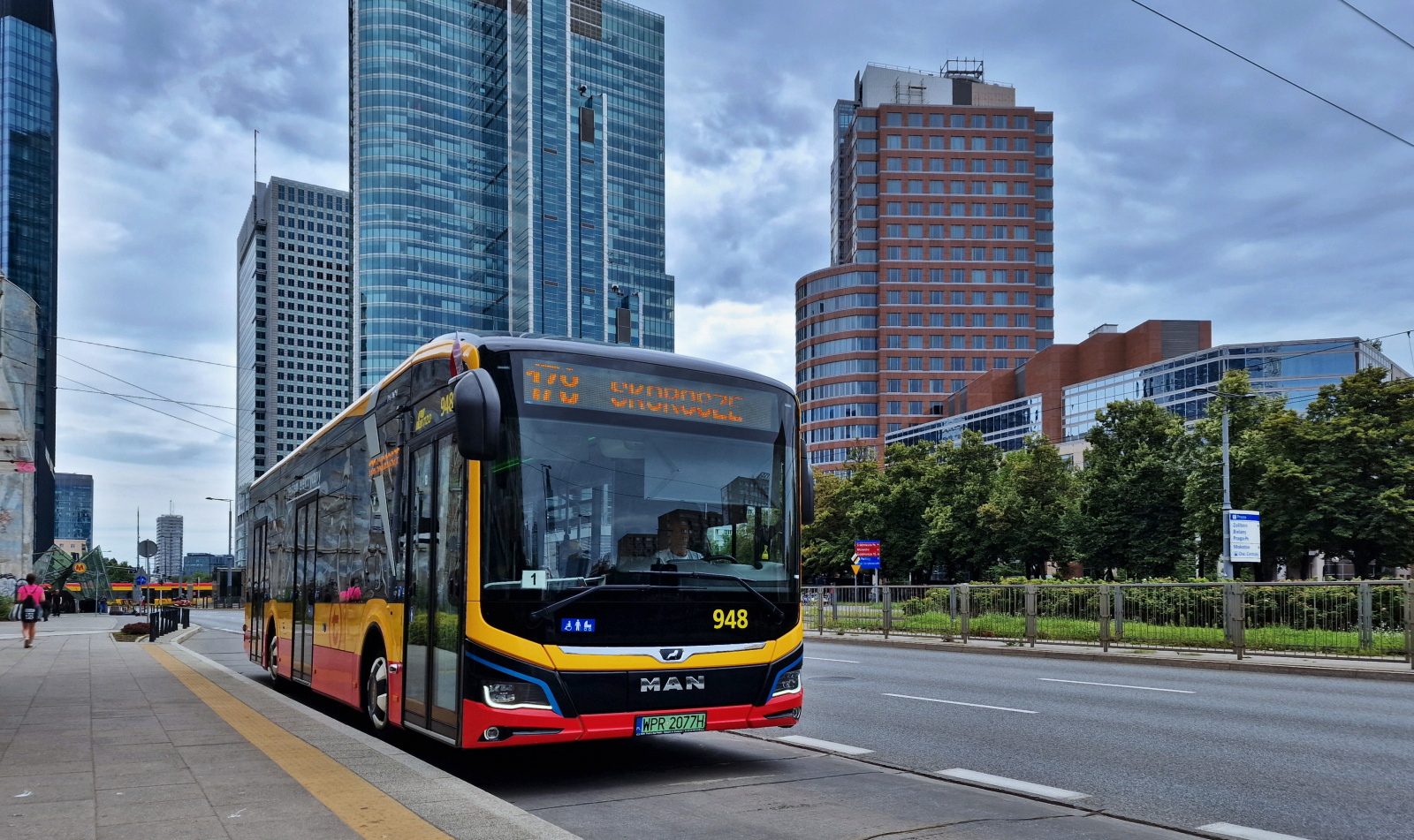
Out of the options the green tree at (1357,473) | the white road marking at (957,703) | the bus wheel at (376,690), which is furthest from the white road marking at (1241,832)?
the green tree at (1357,473)

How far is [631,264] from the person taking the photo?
533ft

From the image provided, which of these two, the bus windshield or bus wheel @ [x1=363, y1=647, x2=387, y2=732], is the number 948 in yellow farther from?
bus wheel @ [x1=363, y1=647, x2=387, y2=732]

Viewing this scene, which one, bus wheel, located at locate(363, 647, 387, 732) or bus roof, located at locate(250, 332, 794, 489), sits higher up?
bus roof, located at locate(250, 332, 794, 489)

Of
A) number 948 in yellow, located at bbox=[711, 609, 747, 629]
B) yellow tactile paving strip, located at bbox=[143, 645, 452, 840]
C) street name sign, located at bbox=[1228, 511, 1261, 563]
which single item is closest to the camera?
yellow tactile paving strip, located at bbox=[143, 645, 452, 840]

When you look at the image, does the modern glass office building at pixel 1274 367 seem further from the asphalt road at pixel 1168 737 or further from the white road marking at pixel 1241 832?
the white road marking at pixel 1241 832

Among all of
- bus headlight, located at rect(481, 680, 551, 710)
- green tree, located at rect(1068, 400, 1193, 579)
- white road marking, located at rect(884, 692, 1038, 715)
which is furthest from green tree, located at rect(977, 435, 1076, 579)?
bus headlight, located at rect(481, 680, 551, 710)

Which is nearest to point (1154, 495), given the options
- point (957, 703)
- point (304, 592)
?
point (957, 703)

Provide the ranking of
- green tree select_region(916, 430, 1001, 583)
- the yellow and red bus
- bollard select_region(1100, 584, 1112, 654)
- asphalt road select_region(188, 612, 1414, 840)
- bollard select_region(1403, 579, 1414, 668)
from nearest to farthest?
asphalt road select_region(188, 612, 1414, 840) < the yellow and red bus < bollard select_region(1403, 579, 1414, 668) < bollard select_region(1100, 584, 1112, 654) < green tree select_region(916, 430, 1001, 583)

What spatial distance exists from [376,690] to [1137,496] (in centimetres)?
4582

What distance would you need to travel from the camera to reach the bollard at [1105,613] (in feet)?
72.8

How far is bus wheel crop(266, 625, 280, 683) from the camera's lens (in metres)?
15.8

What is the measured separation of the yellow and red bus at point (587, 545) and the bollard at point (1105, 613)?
15.0 metres

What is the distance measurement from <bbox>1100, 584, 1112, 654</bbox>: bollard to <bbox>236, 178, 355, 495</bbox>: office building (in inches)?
5848

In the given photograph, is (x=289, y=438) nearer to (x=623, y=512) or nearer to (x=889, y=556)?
(x=889, y=556)
